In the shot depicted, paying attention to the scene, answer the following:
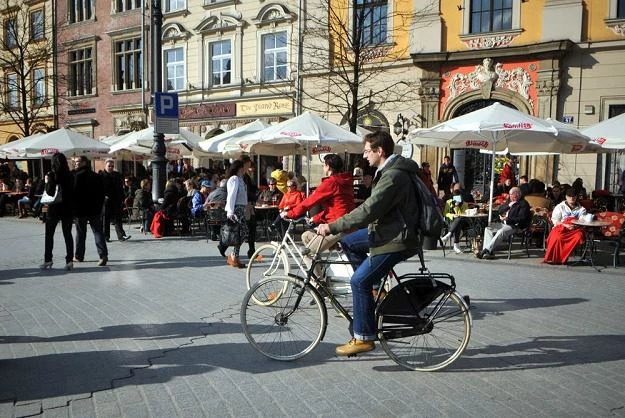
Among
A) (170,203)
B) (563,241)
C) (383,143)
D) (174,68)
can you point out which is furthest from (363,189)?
(174,68)

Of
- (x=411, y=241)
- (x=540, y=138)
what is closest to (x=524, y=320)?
(x=411, y=241)

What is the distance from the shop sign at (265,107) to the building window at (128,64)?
7777mm

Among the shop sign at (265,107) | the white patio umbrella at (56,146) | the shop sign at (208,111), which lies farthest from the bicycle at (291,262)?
the shop sign at (208,111)

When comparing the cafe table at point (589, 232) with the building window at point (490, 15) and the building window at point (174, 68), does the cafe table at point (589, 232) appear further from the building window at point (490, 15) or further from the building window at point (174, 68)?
the building window at point (174, 68)

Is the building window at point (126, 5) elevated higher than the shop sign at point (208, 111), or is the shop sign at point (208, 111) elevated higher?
the building window at point (126, 5)

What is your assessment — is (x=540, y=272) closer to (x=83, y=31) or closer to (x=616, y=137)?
(x=616, y=137)

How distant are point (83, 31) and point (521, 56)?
23.9 m

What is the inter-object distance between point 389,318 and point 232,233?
15.4 ft

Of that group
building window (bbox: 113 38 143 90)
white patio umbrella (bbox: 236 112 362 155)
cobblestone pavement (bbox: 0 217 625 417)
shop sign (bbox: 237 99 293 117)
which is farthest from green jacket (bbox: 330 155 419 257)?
building window (bbox: 113 38 143 90)

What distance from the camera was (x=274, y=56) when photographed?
22141 millimetres

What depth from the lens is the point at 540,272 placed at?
8.17 m

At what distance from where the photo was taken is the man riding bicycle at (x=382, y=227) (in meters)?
3.83

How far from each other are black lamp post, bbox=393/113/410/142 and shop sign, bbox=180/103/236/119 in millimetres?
7822

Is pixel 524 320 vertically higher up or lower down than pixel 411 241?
lower down
